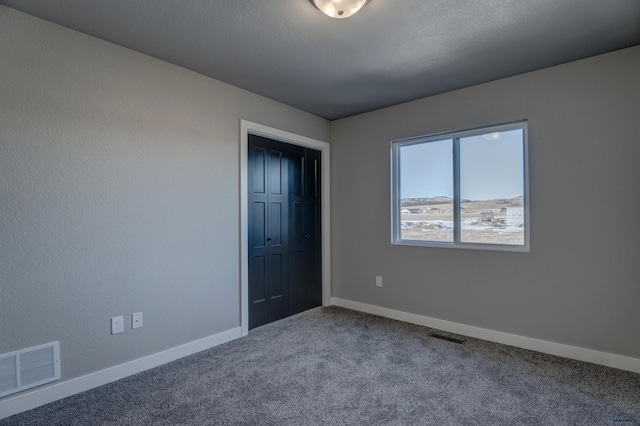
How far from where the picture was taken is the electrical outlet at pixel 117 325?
234 centimetres

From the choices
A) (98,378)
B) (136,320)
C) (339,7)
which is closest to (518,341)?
(339,7)

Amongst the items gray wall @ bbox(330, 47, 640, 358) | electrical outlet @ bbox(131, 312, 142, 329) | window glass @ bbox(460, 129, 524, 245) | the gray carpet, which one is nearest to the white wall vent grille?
the gray carpet

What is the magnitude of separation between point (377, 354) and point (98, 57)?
3100 mm

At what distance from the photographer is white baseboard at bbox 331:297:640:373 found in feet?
8.07

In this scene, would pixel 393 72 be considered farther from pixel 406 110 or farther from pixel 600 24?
pixel 600 24

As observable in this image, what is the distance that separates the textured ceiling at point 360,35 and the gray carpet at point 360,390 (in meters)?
2.41

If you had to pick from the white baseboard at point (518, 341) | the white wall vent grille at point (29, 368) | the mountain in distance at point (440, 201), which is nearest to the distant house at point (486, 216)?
the mountain in distance at point (440, 201)

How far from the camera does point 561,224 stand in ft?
8.83

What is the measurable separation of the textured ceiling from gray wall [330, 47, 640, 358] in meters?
0.23

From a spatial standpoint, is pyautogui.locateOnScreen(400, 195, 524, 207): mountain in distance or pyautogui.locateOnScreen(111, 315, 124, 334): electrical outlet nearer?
pyautogui.locateOnScreen(111, 315, 124, 334): electrical outlet

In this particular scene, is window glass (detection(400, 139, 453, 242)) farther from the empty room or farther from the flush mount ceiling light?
the flush mount ceiling light

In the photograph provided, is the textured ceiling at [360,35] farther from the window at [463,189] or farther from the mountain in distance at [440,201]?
the mountain in distance at [440,201]

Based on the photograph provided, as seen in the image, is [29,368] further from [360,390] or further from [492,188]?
[492,188]

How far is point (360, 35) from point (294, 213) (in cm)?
208
